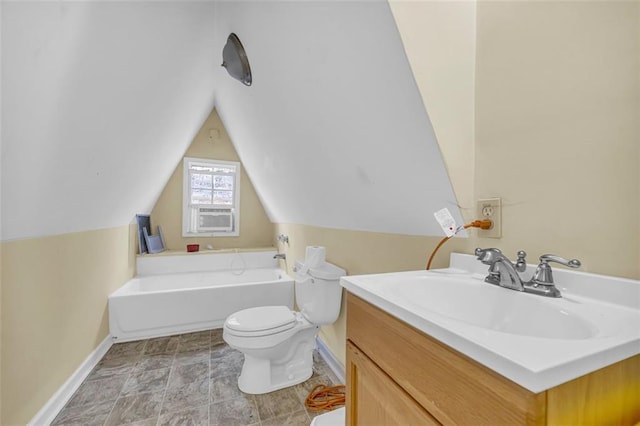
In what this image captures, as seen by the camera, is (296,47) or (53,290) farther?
(53,290)

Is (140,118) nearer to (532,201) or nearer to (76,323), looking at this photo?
(76,323)

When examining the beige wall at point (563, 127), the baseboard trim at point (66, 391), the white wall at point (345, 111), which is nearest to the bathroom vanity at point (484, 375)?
the beige wall at point (563, 127)

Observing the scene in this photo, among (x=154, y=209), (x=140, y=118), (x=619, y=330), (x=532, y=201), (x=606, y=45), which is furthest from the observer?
(x=154, y=209)

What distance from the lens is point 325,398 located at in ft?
5.42

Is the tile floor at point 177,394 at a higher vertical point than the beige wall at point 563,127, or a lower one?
lower

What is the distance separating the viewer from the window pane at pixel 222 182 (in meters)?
3.67

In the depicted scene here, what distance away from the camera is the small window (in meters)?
3.52

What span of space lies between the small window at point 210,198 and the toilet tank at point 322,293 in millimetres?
2184

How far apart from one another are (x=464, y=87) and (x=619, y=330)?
2.86ft

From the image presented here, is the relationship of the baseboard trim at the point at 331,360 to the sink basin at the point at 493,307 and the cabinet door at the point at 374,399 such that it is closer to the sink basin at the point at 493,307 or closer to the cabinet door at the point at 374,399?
the cabinet door at the point at 374,399

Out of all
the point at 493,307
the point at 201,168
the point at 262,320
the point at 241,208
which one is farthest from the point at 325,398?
the point at 201,168

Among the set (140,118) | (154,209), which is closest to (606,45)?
(140,118)

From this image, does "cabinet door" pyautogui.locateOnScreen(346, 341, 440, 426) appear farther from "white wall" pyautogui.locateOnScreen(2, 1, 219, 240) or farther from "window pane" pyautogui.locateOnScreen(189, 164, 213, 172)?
"window pane" pyautogui.locateOnScreen(189, 164, 213, 172)

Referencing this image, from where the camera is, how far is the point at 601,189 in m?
0.69
